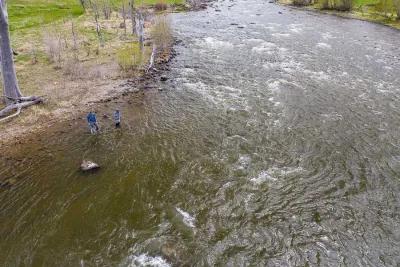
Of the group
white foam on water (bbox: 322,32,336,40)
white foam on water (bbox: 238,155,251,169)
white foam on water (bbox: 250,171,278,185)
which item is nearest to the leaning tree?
white foam on water (bbox: 238,155,251,169)

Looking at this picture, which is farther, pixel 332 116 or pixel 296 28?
pixel 296 28

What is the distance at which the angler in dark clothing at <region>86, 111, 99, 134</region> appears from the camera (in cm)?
2694

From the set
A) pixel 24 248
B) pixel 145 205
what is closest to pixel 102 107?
pixel 145 205

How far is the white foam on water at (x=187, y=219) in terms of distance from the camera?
63.1ft

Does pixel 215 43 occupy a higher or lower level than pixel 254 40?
lower

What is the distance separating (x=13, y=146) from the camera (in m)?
25.9

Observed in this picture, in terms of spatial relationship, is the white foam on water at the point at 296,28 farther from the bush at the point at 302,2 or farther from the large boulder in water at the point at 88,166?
the large boulder in water at the point at 88,166

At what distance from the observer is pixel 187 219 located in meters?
19.6

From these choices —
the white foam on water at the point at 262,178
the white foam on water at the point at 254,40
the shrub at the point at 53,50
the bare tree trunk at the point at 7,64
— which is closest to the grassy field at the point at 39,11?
the shrub at the point at 53,50

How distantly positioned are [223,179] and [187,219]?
4298 millimetres

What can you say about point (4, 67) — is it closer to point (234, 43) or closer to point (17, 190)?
point (17, 190)

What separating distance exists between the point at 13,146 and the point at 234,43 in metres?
36.3

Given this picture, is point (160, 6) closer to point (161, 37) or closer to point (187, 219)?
point (161, 37)

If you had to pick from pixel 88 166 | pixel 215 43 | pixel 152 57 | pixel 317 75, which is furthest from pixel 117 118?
pixel 215 43
